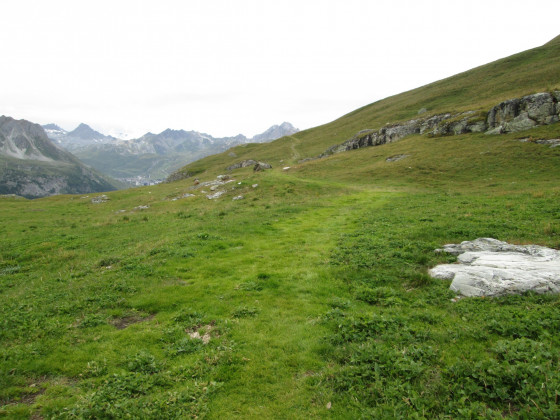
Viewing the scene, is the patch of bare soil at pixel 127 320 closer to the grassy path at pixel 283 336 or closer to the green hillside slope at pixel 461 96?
the grassy path at pixel 283 336

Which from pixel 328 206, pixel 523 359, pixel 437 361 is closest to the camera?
pixel 523 359

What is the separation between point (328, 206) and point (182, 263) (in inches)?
802

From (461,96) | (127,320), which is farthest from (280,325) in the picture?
(461,96)

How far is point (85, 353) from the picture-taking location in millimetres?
8930

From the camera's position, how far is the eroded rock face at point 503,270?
9991 mm

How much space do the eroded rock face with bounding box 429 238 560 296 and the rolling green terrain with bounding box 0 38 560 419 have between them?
2.04ft

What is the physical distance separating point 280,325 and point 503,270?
30.3 feet

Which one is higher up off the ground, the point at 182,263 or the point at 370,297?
the point at 182,263

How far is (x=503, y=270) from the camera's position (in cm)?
1096

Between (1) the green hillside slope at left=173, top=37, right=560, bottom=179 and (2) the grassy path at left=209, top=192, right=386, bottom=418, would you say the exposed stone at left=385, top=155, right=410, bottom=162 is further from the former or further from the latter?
(2) the grassy path at left=209, top=192, right=386, bottom=418

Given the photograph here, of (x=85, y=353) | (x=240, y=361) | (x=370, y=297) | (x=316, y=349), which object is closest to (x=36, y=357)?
(x=85, y=353)

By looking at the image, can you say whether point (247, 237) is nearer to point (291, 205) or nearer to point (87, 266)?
point (87, 266)

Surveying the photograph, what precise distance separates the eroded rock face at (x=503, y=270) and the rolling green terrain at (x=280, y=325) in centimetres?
62

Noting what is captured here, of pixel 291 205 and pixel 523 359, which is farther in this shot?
pixel 291 205
